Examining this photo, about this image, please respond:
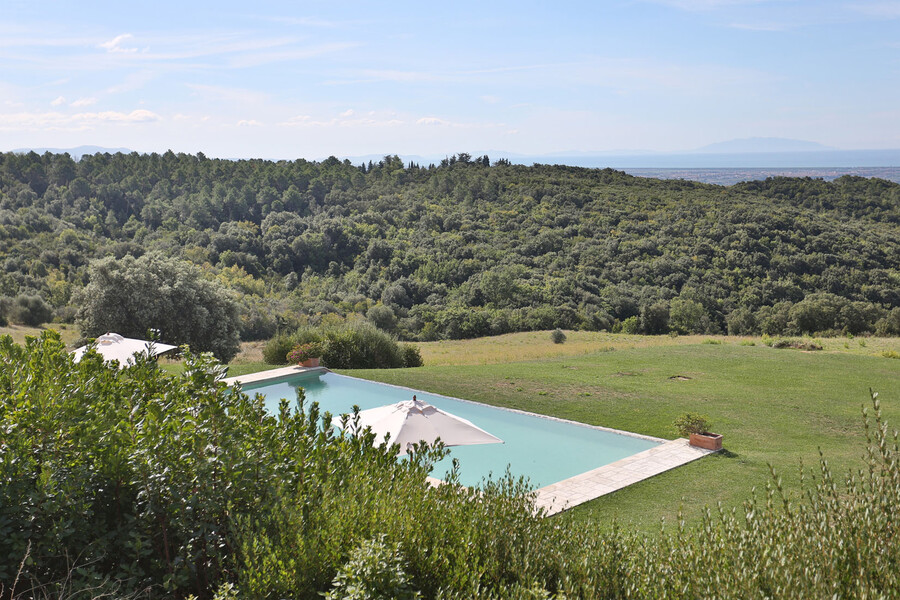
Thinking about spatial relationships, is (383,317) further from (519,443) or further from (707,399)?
(519,443)

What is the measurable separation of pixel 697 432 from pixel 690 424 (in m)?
0.26

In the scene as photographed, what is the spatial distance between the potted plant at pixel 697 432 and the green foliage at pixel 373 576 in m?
9.04

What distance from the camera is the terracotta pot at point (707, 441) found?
35.5 ft

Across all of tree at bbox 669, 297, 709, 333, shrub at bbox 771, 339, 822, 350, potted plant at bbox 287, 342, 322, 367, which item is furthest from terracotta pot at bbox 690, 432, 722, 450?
tree at bbox 669, 297, 709, 333

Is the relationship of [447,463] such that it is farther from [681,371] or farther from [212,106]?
[212,106]

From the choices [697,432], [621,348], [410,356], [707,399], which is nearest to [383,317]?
[410,356]

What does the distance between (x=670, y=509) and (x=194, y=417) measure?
665 cm

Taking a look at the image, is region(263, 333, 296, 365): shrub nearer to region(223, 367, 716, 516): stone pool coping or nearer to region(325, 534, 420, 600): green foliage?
region(223, 367, 716, 516): stone pool coping

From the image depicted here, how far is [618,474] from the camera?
31.7ft

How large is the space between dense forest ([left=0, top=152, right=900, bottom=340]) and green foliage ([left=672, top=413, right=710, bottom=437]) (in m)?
22.2

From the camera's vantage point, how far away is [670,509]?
26.9 feet

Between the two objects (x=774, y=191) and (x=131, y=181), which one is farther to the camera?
(x=774, y=191)

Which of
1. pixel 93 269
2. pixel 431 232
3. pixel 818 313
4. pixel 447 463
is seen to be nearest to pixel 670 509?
pixel 447 463

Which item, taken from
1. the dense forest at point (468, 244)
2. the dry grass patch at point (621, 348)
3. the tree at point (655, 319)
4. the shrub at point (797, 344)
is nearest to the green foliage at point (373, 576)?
the dry grass patch at point (621, 348)
